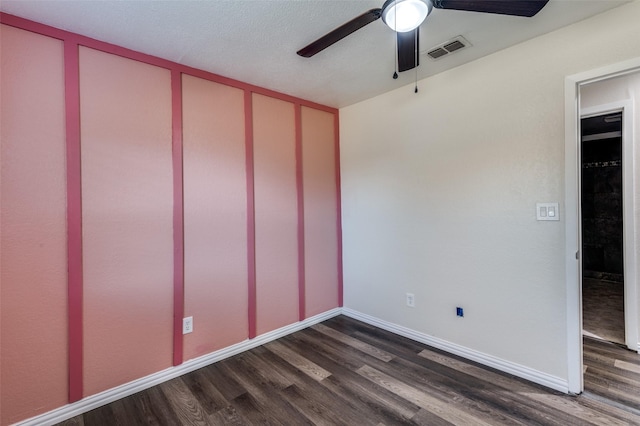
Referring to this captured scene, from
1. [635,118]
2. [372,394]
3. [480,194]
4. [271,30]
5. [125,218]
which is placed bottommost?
[372,394]

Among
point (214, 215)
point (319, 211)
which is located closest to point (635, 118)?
point (319, 211)

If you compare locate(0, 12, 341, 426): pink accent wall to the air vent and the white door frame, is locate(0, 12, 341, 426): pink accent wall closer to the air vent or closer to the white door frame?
the air vent

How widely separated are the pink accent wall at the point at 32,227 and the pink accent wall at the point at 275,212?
1401mm

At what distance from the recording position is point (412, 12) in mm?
1466

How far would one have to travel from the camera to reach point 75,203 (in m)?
1.90

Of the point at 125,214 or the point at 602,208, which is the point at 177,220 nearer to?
the point at 125,214

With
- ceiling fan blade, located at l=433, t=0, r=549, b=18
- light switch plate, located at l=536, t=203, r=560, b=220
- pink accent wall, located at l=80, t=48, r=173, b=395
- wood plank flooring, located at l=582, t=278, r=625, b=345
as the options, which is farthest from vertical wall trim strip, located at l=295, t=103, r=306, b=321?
wood plank flooring, located at l=582, t=278, r=625, b=345

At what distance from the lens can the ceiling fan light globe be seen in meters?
1.42

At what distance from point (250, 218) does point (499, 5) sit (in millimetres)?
2245

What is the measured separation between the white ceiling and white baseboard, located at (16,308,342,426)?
7.75ft

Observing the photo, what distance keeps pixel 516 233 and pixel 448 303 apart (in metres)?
0.82

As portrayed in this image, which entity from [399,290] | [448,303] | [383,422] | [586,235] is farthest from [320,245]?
[586,235]

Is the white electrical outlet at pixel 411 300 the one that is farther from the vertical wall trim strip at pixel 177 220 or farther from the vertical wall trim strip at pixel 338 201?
the vertical wall trim strip at pixel 177 220

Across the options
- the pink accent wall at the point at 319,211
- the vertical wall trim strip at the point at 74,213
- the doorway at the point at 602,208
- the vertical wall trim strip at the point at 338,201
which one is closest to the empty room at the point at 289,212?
the vertical wall trim strip at the point at 74,213
